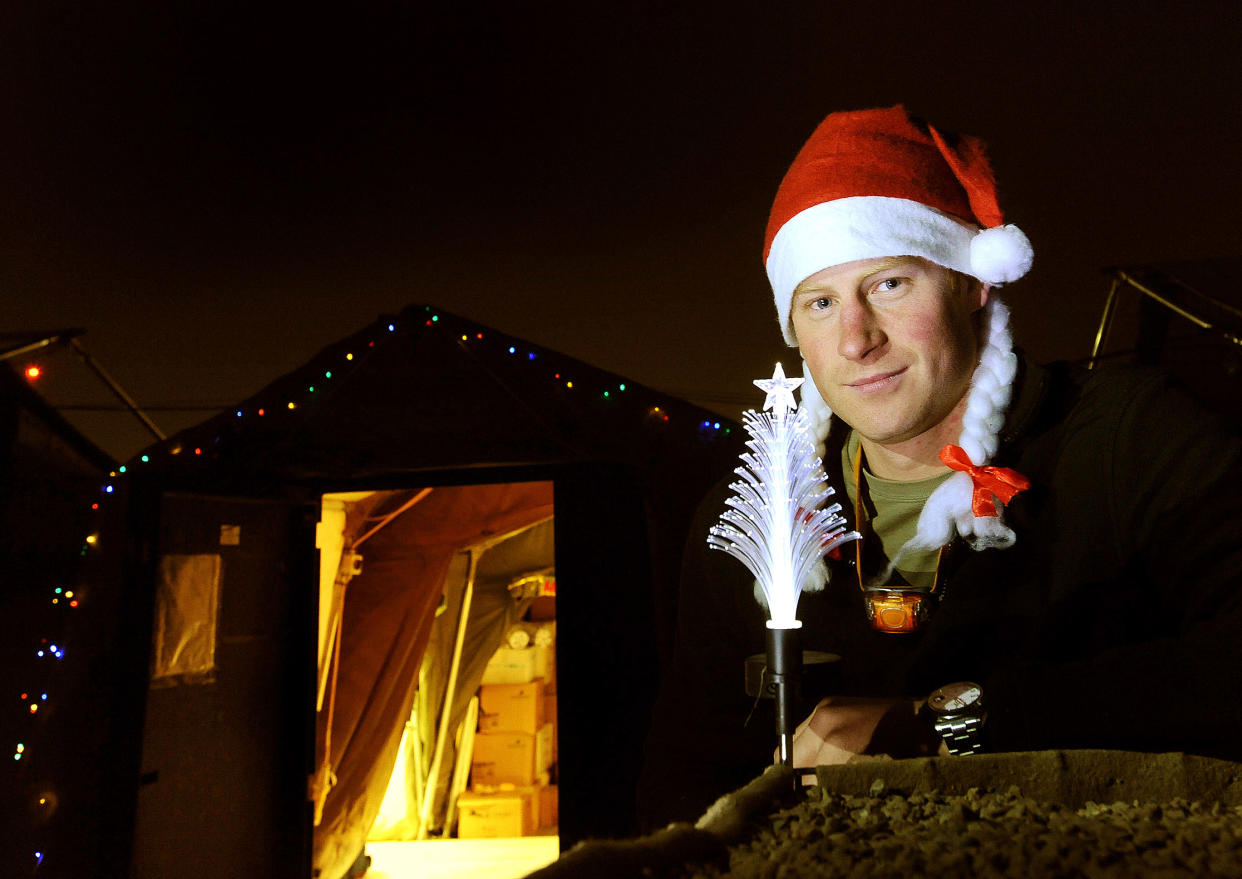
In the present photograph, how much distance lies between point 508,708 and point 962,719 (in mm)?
6462

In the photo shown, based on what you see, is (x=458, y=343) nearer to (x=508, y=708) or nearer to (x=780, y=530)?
(x=780, y=530)

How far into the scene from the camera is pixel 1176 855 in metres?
0.62

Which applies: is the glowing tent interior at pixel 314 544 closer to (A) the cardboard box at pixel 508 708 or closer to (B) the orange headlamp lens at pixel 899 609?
(B) the orange headlamp lens at pixel 899 609

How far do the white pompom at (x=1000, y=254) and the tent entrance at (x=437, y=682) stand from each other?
13.5 ft

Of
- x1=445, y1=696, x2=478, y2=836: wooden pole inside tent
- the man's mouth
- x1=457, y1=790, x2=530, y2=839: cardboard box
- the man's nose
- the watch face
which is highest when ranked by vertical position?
the man's nose

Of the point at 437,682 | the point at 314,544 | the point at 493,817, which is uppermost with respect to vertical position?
the point at 314,544

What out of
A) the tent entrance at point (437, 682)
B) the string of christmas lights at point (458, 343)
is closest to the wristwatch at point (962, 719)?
the string of christmas lights at point (458, 343)

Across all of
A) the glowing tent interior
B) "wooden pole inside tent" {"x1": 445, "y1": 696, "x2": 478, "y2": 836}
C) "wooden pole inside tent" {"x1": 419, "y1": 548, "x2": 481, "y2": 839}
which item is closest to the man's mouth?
the glowing tent interior

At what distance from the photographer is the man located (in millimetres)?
1066

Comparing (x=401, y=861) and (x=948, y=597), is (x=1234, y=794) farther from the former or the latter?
(x=401, y=861)

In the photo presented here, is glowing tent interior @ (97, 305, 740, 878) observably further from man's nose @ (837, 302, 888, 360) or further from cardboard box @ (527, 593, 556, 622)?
cardboard box @ (527, 593, 556, 622)

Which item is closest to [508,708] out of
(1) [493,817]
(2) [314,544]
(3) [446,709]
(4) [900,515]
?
(3) [446,709]

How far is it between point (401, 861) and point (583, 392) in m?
Answer: 4.40

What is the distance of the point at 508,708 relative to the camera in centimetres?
709
